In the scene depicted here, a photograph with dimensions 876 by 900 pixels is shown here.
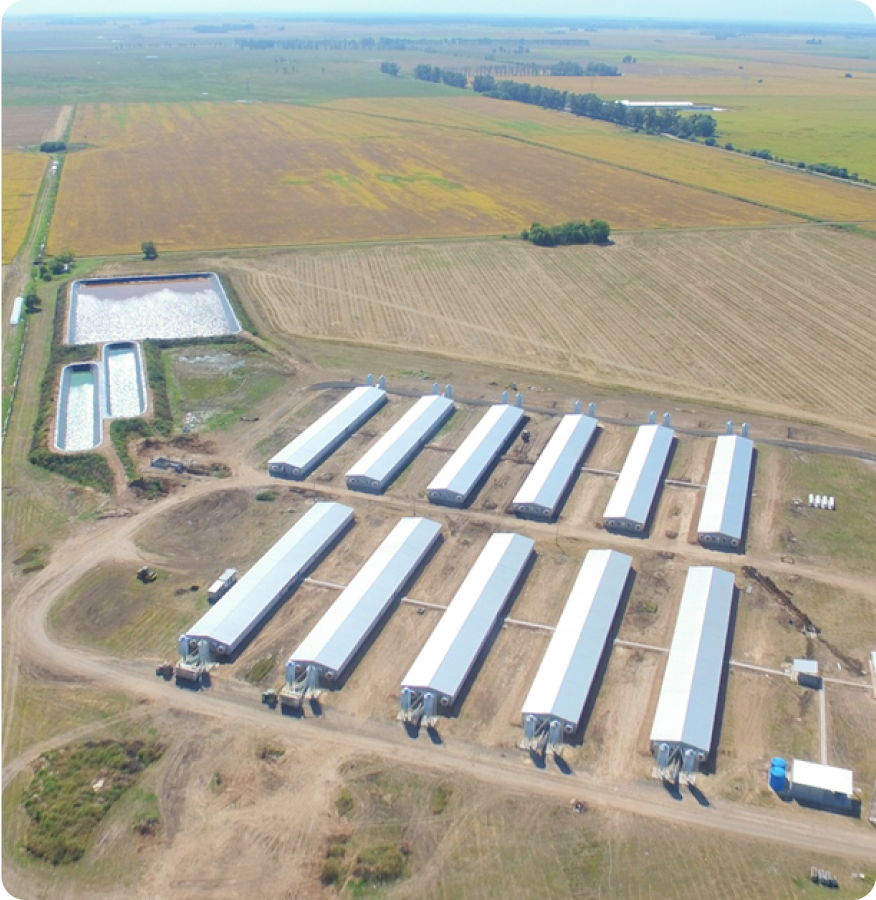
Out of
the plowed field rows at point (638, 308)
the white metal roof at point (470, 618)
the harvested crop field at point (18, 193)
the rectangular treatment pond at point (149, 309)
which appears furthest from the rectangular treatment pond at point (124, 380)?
the white metal roof at point (470, 618)

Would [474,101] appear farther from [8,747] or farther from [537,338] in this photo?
[8,747]

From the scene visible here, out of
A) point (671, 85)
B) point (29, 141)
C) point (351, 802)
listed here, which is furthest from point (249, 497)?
point (671, 85)

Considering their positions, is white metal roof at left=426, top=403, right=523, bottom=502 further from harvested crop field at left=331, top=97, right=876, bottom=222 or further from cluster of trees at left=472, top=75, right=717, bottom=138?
cluster of trees at left=472, top=75, right=717, bottom=138

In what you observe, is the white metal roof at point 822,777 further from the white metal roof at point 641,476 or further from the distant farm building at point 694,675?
the white metal roof at point 641,476

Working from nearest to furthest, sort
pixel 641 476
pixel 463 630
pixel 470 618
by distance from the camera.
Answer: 1. pixel 463 630
2. pixel 470 618
3. pixel 641 476

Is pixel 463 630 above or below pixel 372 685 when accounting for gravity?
above

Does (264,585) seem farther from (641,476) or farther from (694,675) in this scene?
(641,476)

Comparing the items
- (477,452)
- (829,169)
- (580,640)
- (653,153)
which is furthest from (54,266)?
(829,169)
